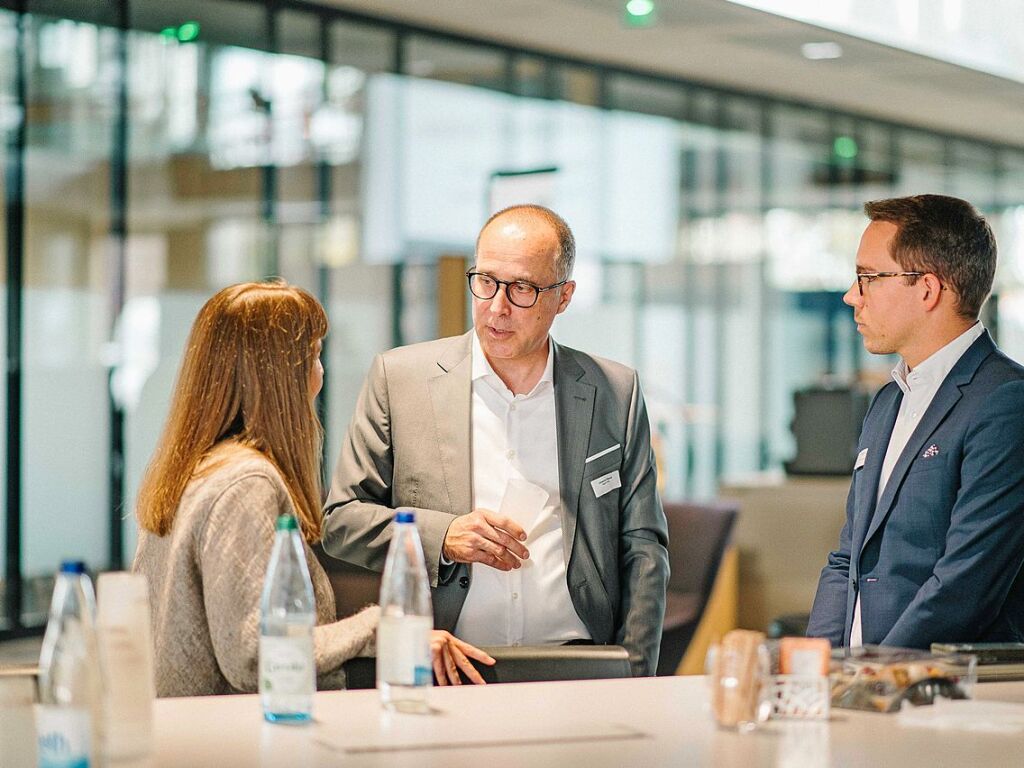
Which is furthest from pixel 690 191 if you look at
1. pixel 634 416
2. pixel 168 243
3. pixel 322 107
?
pixel 634 416

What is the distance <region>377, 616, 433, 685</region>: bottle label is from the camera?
7.06 feet

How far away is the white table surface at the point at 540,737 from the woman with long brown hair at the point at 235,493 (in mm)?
249

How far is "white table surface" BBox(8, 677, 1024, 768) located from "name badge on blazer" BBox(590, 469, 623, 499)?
2.98 feet

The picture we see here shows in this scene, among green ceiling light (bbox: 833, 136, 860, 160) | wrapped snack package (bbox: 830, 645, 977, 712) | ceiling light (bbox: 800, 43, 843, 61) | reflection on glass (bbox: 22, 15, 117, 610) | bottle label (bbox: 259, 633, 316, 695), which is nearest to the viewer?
bottle label (bbox: 259, 633, 316, 695)

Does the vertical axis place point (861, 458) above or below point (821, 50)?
below

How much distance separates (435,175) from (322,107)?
37.6 inches

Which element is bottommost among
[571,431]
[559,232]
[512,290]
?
[571,431]

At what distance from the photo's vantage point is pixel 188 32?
8.06 meters

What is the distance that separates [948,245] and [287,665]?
176cm

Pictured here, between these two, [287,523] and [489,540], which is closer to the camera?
[287,523]

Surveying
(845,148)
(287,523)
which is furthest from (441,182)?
(287,523)

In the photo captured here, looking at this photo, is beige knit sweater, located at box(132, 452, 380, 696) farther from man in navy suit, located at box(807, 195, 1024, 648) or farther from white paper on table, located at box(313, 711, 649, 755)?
man in navy suit, located at box(807, 195, 1024, 648)

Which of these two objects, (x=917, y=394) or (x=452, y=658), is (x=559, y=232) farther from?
(x=452, y=658)

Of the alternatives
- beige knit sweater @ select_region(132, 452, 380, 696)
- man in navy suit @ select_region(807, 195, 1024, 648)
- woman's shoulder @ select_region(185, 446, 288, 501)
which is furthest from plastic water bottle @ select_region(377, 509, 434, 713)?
man in navy suit @ select_region(807, 195, 1024, 648)
